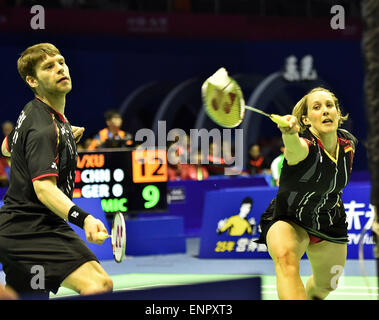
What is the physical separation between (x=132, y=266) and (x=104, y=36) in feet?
38.6

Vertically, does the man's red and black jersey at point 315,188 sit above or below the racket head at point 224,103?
below

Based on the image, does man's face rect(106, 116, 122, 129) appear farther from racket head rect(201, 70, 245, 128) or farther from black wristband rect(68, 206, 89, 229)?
black wristband rect(68, 206, 89, 229)

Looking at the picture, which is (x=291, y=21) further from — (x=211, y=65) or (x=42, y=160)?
(x=42, y=160)

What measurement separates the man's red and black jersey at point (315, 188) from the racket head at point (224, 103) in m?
0.43

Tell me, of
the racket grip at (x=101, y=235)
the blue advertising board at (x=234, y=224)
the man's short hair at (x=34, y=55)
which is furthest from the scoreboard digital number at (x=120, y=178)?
the racket grip at (x=101, y=235)

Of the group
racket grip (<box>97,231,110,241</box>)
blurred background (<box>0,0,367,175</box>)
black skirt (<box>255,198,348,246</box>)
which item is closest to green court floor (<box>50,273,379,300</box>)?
black skirt (<box>255,198,348,246</box>)

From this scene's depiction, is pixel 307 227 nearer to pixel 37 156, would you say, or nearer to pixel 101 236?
pixel 101 236

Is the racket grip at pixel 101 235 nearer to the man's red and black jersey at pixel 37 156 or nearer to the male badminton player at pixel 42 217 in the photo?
the male badminton player at pixel 42 217

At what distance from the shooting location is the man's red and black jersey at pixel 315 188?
4.88m

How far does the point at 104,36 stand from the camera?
2045cm

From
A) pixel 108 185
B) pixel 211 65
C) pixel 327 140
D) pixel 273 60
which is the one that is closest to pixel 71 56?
pixel 211 65

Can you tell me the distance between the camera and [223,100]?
4.94 m

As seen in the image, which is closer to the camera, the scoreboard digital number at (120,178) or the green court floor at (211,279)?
the green court floor at (211,279)

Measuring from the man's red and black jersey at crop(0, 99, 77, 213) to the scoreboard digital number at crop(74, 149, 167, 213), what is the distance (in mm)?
5774
